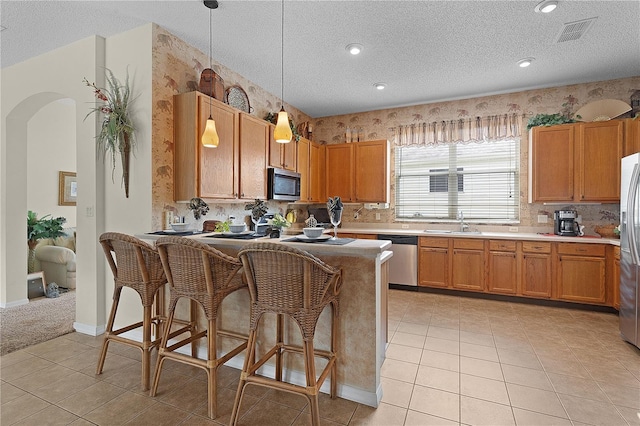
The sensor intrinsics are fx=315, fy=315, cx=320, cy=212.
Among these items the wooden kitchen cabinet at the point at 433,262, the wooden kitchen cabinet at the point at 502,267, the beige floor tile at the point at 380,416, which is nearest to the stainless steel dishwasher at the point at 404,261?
the wooden kitchen cabinet at the point at 433,262

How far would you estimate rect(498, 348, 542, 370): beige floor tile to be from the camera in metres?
2.48

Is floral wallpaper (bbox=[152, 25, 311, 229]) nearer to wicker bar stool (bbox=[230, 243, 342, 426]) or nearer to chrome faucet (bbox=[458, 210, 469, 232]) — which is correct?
wicker bar stool (bbox=[230, 243, 342, 426])

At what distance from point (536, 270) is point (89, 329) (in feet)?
16.7

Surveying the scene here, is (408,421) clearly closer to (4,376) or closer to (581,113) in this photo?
(4,376)

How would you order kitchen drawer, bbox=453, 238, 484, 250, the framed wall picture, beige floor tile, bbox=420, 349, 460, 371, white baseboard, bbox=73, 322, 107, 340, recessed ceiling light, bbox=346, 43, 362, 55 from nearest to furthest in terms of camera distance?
beige floor tile, bbox=420, 349, 460, 371 < white baseboard, bbox=73, 322, 107, 340 < recessed ceiling light, bbox=346, 43, 362, 55 < kitchen drawer, bbox=453, 238, 484, 250 < the framed wall picture

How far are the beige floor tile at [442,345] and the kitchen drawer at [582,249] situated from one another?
6.78ft

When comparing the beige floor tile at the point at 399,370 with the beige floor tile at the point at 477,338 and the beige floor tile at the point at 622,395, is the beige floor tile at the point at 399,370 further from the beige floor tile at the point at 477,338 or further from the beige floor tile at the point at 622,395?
the beige floor tile at the point at 622,395

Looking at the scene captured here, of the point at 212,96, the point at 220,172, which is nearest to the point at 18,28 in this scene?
the point at 212,96

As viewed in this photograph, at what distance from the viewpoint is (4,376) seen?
2309mm

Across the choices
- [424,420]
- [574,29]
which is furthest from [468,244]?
[424,420]

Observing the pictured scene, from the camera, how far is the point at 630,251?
2.74 m

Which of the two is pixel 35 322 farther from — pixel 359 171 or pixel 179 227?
pixel 359 171

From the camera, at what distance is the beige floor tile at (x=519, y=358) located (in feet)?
8.15

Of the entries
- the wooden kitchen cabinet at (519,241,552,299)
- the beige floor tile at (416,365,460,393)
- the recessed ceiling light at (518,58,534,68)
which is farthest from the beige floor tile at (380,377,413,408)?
the recessed ceiling light at (518,58,534,68)
